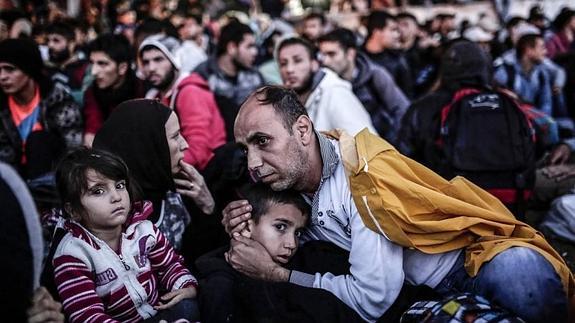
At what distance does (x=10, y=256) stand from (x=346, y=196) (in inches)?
63.0

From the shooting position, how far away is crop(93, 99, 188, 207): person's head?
3471mm

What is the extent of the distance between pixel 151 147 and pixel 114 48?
251cm

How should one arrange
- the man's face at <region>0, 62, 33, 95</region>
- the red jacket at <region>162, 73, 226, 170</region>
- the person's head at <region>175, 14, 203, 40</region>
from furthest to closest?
the person's head at <region>175, 14, 203, 40</region>, the red jacket at <region>162, 73, 226, 170</region>, the man's face at <region>0, 62, 33, 95</region>

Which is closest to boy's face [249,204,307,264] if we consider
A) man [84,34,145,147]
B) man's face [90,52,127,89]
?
man [84,34,145,147]

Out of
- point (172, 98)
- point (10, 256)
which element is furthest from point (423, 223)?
point (172, 98)

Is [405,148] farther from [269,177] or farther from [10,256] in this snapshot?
[10,256]

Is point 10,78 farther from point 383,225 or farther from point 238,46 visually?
point 383,225

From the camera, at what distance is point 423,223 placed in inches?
112

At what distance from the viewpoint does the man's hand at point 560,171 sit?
574 cm

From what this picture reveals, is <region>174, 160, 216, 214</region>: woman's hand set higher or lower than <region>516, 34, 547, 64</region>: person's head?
higher

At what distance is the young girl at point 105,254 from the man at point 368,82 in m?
3.87

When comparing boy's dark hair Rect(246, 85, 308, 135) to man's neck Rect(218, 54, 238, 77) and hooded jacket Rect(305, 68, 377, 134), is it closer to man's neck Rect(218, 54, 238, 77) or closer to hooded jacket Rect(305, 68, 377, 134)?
hooded jacket Rect(305, 68, 377, 134)

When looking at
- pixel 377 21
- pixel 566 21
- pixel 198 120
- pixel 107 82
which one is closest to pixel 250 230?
pixel 198 120

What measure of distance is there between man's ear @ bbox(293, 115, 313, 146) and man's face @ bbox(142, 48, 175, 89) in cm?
272
